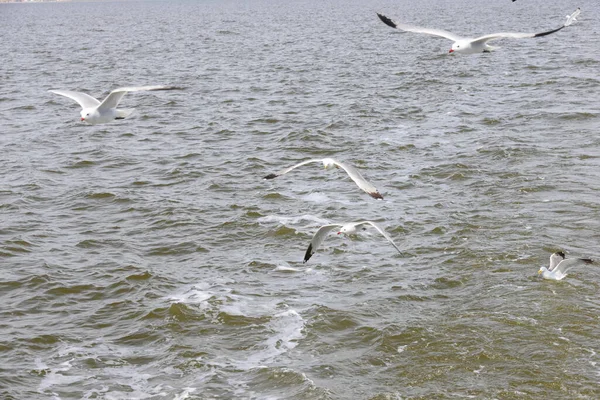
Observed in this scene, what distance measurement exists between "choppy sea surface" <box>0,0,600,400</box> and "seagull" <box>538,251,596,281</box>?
194mm

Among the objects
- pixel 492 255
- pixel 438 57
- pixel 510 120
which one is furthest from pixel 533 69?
pixel 492 255

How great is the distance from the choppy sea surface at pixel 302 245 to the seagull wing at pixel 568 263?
11.9 inches

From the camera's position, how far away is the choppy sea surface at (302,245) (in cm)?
1201

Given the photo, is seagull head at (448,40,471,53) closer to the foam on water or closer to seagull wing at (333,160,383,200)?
seagull wing at (333,160,383,200)

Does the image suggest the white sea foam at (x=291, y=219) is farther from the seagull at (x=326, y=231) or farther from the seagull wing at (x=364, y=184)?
the seagull wing at (x=364, y=184)

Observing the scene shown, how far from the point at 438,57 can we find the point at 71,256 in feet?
105

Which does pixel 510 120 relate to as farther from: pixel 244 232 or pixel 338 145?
pixel 244 232

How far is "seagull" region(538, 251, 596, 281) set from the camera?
13.9m

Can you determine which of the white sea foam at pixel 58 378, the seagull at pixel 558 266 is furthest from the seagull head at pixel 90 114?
the seagull at pixel 558 266

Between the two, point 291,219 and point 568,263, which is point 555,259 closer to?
point 568,263

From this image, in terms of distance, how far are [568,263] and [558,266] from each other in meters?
Result: 0.17

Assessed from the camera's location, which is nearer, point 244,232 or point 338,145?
point 244,232

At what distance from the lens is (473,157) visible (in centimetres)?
2205

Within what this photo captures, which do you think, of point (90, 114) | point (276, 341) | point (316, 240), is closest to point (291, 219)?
point (316, 240)
